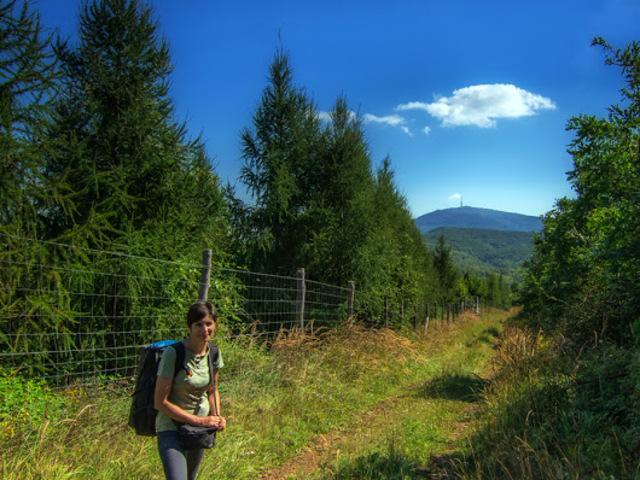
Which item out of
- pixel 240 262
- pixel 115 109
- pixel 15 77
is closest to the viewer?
pixel 15 77

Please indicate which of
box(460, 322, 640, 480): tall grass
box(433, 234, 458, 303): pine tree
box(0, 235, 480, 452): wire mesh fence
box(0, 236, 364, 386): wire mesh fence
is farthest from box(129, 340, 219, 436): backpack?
box(433, 234, 458, 303): pine tree

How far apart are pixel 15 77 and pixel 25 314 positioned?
3.17m

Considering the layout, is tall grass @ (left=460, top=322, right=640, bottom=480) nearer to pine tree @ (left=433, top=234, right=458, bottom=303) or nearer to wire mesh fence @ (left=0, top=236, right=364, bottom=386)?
wire mesh fence @ (left=0, top=236, right=364, bottom=386)

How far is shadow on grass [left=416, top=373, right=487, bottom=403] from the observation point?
306 inches

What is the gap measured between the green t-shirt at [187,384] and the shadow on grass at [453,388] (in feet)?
18.6

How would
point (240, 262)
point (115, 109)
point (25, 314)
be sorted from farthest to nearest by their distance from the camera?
point (240, 262) < point (115, 109) < point (25, 314)

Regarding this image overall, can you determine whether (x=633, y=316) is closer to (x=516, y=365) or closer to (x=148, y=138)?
(x=516, y=365)

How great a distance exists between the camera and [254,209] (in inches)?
465

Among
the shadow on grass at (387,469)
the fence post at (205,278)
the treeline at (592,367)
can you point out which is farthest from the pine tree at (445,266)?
the shadow on grass at (387,469)

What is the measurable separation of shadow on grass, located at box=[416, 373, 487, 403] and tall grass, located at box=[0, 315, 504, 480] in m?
0.03

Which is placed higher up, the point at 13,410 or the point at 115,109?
the point at 115,109

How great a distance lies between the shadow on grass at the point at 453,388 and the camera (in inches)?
306

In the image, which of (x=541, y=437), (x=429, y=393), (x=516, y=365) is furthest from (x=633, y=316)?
(x=429, y=393)

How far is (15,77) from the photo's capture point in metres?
5.68
